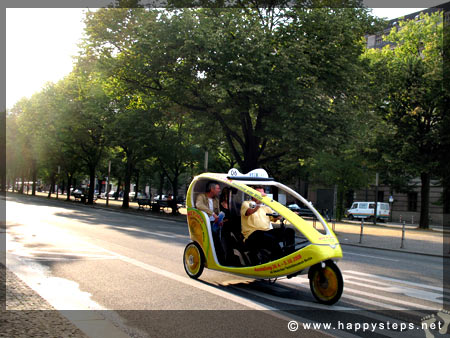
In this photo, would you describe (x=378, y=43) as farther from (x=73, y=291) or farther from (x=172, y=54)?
(x=73, y=291)

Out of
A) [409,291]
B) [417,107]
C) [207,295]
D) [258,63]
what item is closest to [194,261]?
[207,295]

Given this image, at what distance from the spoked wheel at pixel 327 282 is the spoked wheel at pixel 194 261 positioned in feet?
7.07

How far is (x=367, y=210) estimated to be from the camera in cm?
4688

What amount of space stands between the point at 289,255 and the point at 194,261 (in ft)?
7.21

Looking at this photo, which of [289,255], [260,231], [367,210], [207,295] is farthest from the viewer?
[367,210]

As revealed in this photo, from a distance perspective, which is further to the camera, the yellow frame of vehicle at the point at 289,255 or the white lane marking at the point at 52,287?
the yellow frame of vehicle at the point at 289,255

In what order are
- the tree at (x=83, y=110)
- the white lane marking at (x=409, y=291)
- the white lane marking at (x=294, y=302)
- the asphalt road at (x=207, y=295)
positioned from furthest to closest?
the tree at (x=83, y=110) → the white lane marking at (x=409, y=291) → the white lane marking at (x=294, y=302) → the asphalt road at (x=207, y=295)

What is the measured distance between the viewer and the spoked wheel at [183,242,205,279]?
26.6 ft

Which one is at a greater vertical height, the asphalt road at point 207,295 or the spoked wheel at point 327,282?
the spoked wheel at point 327,282

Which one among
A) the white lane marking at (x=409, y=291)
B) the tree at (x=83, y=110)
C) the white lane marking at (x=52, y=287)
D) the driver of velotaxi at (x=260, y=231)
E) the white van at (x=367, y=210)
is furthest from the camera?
the white van at (x=367, y=210)

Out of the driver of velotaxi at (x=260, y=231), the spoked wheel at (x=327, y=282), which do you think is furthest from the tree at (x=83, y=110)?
the spoked wheel at (x=327, y=282)

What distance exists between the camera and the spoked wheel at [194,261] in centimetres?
811

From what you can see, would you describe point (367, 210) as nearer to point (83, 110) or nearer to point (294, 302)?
point (83, 110)

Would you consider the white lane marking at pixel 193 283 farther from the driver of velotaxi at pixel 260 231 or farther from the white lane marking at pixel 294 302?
the driver of velotaxi at pixel 260 231
